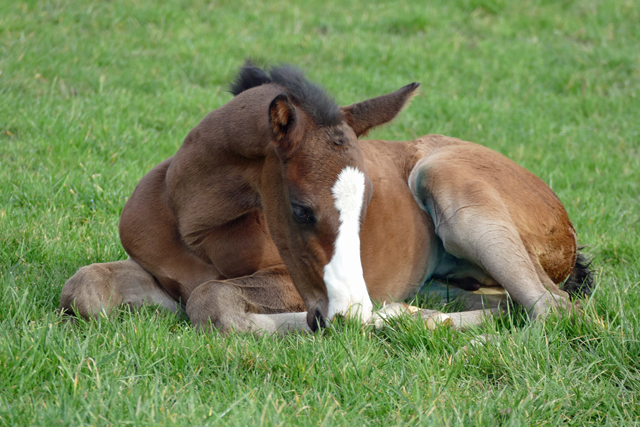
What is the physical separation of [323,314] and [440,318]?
704 mm

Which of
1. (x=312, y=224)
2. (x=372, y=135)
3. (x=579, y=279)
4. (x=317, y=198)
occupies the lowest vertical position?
(x=579, y=279)

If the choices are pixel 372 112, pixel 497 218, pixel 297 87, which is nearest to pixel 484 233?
pixel 497 218

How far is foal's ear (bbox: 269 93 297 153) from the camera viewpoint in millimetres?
3131

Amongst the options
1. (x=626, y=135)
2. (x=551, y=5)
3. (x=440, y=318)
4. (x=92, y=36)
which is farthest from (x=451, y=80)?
(x=440, y=318)

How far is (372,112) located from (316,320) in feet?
3.86

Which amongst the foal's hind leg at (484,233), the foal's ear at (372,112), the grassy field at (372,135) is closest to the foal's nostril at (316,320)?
the grassy field at (372,135)

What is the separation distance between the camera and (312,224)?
3.18 m

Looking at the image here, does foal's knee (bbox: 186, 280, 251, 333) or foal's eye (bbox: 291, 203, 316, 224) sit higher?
foal's eye (bbox: 291, 203, 316, 224)

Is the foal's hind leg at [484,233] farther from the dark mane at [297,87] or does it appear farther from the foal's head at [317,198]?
the dark mane at [297,87]

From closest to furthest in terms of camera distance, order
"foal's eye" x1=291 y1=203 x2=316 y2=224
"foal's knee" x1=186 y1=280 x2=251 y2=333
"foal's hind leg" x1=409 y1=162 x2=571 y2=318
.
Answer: "foal's eye" x1=291 y1=203 x2=316 y2=224 → "foal's knee" x1=186 y1=280 x2=251 y2=333 → "foal's hind leg" x1=409 y1=162 x2=571 y2=318

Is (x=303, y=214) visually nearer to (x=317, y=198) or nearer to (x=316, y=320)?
(x=317, y=198)

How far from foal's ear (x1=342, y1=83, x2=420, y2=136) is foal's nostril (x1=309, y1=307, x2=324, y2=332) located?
3.38ft

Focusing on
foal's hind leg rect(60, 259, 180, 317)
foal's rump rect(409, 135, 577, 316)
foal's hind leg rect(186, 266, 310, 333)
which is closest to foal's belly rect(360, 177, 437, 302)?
foal's rump rect(409, 135, 577, 316)

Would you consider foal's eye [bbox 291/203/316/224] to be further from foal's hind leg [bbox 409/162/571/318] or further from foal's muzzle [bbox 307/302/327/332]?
foal's hind leg [bbox 409/162/571/318]
